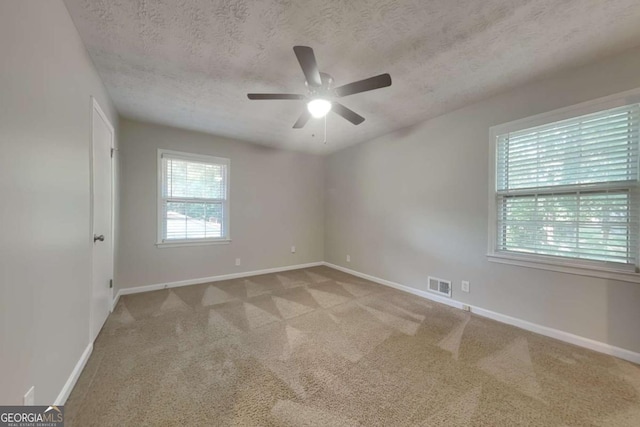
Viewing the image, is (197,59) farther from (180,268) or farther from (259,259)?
(259,259)

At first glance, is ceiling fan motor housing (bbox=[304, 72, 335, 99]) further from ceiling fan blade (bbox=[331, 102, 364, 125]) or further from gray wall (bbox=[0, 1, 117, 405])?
gray wall (bbox=[0, 1, 117, 405])

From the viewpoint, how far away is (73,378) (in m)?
1.62

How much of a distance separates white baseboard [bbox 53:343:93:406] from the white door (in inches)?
7.2

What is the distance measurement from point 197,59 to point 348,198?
10.8ft

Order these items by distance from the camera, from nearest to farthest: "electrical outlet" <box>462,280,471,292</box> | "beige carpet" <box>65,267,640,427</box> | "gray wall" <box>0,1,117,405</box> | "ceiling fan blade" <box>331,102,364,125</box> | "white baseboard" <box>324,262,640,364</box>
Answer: "gray wall" <box>0,1,117,405</box>, "beige carpet" <box>65,267,640,427</box>, "white baseboard" <box>324,262,640,364</box>, "ceiling fan blade" <box>331,102,364,125</box>, "electrical outlet" <box>462,280,471,292</box>

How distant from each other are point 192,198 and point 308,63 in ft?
10.1

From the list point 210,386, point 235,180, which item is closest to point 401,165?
point 235,180

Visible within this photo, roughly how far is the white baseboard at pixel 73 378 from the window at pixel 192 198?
195 cm

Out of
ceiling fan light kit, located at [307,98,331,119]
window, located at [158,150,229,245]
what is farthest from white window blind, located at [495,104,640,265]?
window, located at [158,150,229,245]

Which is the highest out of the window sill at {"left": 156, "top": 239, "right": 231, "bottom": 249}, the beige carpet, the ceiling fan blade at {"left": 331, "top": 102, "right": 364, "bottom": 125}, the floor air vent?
the ceiling fan blade at {"left": 331, "top": 102, "right": 364, "bottom": 125}

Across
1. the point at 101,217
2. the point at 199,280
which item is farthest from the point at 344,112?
the point at 199,280

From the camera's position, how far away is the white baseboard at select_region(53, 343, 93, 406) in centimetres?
145

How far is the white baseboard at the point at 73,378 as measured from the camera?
1.45 meters

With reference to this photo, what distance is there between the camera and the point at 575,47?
190 cm
